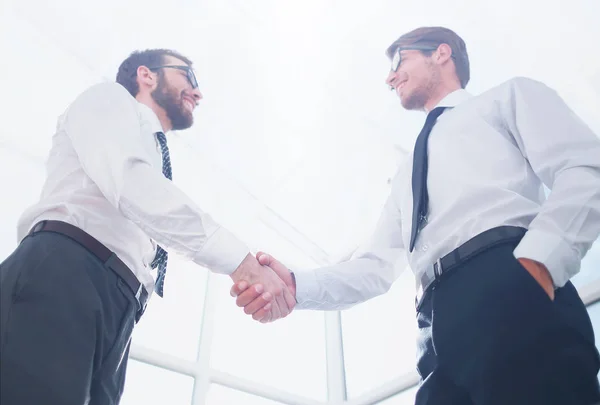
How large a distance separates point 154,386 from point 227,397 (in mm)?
484

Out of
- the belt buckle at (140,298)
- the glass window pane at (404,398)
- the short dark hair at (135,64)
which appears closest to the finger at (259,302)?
the belt buckle at (140,298)

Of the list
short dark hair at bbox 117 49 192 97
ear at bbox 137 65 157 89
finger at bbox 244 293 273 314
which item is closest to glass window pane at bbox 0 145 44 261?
short dark hair at bbox 117 49 192 97

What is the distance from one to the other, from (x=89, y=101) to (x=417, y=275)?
1082 mm

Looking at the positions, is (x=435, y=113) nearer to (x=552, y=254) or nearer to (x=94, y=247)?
(x=552, y=254)

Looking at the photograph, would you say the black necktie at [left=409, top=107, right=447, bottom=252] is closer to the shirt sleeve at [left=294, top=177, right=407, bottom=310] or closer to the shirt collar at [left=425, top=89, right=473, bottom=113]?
the shirt collar at [left=425, top=89, right=473, bottom=113]

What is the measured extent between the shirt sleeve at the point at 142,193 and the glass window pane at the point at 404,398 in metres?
1.85

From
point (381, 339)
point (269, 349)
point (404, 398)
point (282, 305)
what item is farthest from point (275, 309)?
point (381, 339)

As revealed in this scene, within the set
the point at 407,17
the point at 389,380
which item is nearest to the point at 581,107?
the point at 407,17

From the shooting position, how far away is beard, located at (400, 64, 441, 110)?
1.96 metres

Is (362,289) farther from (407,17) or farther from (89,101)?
(407,17)

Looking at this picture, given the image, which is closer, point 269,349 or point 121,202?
point 121,202

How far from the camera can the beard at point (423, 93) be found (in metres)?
1.96

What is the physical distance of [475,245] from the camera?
1.21 metres

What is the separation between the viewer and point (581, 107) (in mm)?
2369
